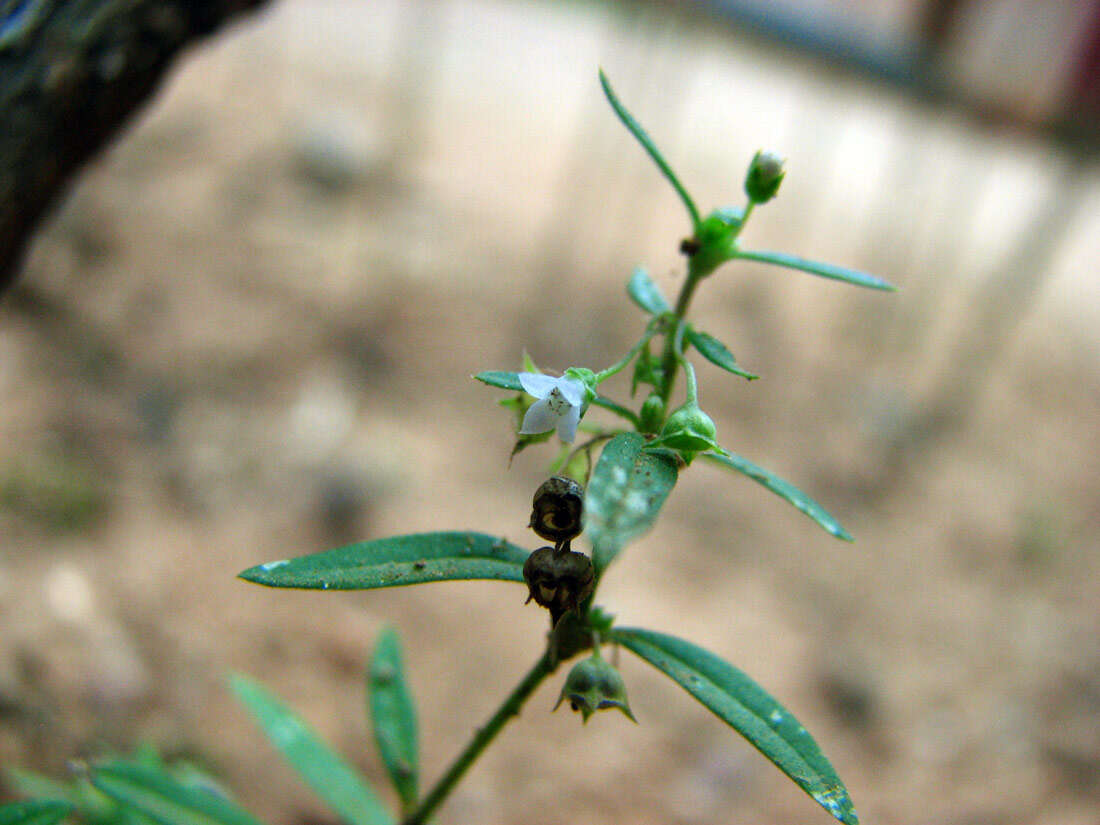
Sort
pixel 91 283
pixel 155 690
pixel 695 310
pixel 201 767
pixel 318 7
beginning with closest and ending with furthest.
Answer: pixel 201 767, pixel 155 690, pixel 91 283, pixel 695 310, pixel 318 7

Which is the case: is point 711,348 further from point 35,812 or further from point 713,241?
point 35,812

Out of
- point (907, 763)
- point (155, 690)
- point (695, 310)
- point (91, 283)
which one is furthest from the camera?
point (695, 310)

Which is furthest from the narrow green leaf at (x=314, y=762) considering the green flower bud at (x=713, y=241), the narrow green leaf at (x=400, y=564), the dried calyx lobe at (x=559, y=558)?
the green flower bud at (x=713, y=241)

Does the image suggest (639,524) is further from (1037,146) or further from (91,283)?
(1037,146)

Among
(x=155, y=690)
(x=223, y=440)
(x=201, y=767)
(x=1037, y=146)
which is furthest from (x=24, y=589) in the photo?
(x=1037, y=146)

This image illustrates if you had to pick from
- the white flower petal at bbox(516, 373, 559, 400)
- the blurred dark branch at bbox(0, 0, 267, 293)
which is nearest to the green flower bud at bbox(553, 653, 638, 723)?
the white flower petal at bbox(516, 373, 559, 400)

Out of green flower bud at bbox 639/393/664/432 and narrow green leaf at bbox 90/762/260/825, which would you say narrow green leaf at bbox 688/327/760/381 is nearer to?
green flower bud at bbox 639/393/664/432

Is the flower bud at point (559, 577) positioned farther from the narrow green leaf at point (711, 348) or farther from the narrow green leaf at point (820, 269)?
the narrow green leaf at point (820, 269)

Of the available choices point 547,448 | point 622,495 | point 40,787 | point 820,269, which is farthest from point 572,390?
point 547,448
